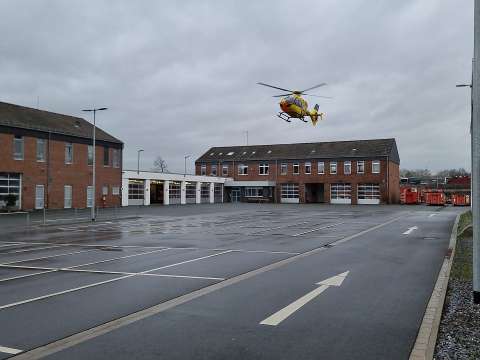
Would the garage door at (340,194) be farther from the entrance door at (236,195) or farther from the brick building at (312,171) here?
the entrance door at (236,195)

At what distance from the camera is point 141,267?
1181cm

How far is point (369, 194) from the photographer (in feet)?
227

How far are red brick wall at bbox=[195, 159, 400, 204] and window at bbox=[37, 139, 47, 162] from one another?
4139 centimetres

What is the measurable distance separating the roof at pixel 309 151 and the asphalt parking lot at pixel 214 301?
185 ft

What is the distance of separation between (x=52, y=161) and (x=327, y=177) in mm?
42403

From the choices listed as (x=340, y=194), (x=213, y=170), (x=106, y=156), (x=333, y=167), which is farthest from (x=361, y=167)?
(x=106, y=156)

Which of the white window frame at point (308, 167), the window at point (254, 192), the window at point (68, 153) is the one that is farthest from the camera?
the window at point (254, 192)

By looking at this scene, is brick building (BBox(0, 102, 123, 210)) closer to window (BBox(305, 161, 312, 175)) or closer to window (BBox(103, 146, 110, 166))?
window (BBox(103, 146, 110, 166))

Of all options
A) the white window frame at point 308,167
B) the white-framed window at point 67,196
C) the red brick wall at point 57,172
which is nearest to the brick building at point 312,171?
the white window frame at point 308,167

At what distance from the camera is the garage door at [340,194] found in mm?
70625

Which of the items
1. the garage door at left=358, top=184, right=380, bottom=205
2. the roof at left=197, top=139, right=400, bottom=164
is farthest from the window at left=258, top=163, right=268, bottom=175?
the garage door at left=358, top=184, right=380, bottom=205

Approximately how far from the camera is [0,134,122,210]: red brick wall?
38909 millimetres

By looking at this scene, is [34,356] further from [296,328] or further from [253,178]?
[253,178]

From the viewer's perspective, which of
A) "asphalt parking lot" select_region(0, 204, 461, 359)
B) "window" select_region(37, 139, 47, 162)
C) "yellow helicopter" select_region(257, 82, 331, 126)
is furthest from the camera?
"window" select_region(37, 139, 47, 162)
